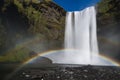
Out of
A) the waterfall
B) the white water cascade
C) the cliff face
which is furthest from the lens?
the waterfall

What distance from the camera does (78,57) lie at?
105500 mm

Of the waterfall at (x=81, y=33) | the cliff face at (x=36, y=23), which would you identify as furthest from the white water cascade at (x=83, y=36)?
the cliff face at (x=36, y=23)

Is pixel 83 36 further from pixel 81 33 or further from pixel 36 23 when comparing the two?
pixel 36 23

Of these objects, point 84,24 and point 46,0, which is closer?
point 84,24

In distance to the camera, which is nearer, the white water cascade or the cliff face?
the cliff face

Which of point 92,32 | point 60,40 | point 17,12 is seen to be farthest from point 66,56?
point 17,12

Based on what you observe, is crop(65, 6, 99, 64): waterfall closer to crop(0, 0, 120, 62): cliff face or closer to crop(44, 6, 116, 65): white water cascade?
crop(44, 6, 116, 65): white water cascade

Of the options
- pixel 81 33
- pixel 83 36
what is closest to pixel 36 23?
pixel 81 33

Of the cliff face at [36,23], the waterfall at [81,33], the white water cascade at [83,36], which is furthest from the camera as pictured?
the waterfall at [81,33]

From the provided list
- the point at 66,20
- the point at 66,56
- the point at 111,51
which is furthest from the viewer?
the point at 66,56

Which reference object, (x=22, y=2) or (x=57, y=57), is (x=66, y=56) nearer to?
(x=57, y=57)

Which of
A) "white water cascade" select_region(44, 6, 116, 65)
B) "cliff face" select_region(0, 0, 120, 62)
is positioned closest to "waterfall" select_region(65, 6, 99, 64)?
"white water cascade" select_region(44, 6, 116, 65)

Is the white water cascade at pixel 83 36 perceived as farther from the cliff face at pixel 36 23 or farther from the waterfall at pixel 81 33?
the cliff face at pixel 36 23

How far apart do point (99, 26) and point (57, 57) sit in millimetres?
29817
